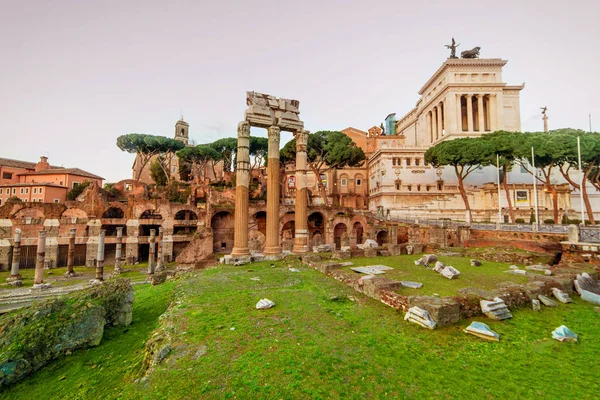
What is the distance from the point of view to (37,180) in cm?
3884

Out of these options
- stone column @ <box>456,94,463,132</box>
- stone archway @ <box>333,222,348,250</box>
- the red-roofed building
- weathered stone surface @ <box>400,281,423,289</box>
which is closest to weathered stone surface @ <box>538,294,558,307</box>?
weathered stone surface @ <box>400,281,423,289</box>

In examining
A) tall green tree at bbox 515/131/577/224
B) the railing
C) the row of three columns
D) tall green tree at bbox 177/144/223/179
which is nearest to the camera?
the railing

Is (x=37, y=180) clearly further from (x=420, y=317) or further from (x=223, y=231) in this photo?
(x=420, y=317)

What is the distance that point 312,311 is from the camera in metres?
5.61

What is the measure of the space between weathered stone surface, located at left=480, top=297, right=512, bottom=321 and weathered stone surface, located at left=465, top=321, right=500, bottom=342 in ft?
2.57

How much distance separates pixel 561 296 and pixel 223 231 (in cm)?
2845

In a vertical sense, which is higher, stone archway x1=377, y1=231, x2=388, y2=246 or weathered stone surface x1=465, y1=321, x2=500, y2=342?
weathered stone surface x1=465, y1=321, x2=500, y2=342

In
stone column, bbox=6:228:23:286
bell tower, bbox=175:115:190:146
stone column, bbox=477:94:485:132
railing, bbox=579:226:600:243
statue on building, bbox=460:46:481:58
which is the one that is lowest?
stone column, bbox=6:228:23:286

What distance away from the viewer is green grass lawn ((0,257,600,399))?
3.16 m

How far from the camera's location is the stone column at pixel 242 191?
12.5 m

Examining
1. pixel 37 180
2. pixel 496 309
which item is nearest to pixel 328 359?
pixel 496 309

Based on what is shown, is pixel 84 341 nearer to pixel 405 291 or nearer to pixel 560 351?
pixel 405 291

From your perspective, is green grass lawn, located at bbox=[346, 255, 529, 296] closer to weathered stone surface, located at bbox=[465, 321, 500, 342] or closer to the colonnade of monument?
weathered stone surface, located at bbox=[465, 321, 500, 342]

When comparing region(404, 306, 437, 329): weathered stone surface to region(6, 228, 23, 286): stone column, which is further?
region(6, 228, 23, 286): stone column
